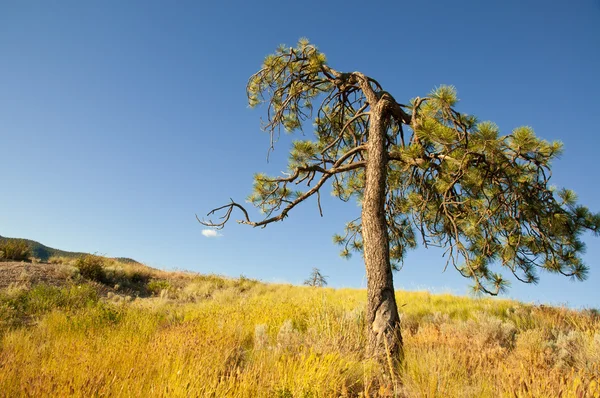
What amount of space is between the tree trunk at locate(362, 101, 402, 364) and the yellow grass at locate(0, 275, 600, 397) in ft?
0.95

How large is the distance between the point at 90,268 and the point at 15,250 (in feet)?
13.4

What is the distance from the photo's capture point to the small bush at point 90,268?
544 inches

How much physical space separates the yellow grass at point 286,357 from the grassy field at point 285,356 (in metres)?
0.02

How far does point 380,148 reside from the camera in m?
5.43

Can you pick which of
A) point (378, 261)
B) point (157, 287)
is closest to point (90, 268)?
point (157, 287)

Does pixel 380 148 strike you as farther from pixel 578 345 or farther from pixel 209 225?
pixel 578 345

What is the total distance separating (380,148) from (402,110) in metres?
1.17

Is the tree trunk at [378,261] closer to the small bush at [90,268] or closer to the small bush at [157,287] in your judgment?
the small bush at [157,287]

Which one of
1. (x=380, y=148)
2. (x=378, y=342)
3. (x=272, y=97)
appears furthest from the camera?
(x=272, y=97)

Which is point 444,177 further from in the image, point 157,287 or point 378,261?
point 157,287

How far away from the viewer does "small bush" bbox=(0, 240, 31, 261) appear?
14.6 meters

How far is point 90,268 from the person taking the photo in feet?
45.9

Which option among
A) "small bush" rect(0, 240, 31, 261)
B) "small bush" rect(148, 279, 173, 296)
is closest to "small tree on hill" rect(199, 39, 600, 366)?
"small bush" rect(148, 279, 173, 296)

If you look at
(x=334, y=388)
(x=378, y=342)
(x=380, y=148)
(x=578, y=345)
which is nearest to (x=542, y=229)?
(x=578, y=345)
